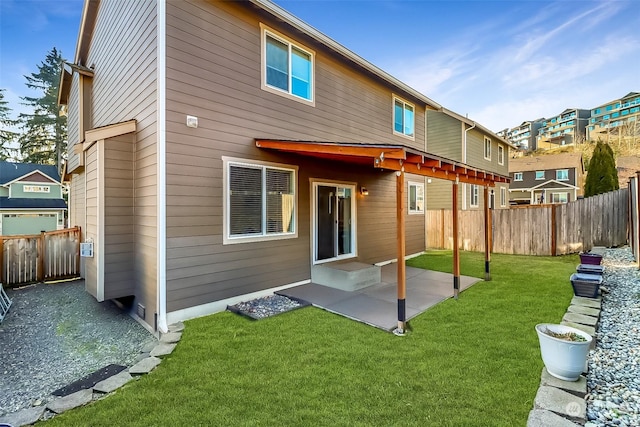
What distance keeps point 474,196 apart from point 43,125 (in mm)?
35417

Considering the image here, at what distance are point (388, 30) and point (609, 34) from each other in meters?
7.26

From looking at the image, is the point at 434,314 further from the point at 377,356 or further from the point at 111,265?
the point at 111,265

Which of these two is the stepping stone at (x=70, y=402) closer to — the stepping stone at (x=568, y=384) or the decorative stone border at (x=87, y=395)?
the decorative stone border at (x=87, y=395)

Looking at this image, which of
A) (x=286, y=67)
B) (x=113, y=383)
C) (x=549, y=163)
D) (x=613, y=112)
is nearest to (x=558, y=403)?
(x=113, y=383)

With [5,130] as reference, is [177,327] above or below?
below

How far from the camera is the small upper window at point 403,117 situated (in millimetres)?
9844

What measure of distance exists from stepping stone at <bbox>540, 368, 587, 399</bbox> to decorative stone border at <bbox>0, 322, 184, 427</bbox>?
13.4ft

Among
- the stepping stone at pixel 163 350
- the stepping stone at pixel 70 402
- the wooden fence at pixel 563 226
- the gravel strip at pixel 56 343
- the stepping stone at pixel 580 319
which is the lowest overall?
the gravel strip at pixel 56 343

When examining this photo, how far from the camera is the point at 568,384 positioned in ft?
9.36

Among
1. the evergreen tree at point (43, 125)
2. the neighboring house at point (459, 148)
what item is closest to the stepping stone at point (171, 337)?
the neighboring house at point (459, 148)

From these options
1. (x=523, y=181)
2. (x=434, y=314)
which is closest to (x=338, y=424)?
(x=434, y=314)

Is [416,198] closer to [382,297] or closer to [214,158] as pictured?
[382,297]

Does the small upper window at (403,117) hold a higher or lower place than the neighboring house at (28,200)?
higher

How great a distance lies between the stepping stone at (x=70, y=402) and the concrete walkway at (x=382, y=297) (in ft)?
10.9
